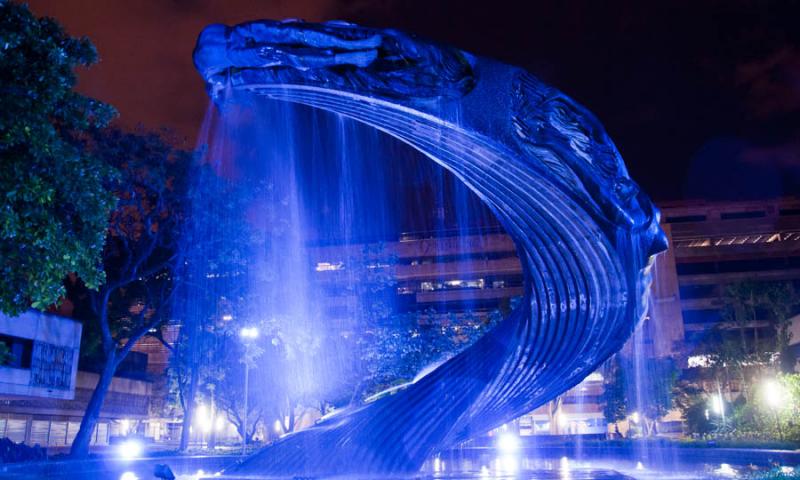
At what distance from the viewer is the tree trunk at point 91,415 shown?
2267cm

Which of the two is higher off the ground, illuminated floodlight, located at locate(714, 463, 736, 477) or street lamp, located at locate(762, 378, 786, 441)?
street lamp, located at locate(762, 378, 786, 441)

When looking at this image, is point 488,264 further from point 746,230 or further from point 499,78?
point 499,78

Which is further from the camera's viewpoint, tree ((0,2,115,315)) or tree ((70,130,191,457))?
tree ((70,130,191,457))

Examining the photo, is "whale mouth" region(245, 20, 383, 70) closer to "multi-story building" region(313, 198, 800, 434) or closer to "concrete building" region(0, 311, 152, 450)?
"concrete building" region(0, 311, 152, 450)

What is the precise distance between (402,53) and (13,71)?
8129 mm

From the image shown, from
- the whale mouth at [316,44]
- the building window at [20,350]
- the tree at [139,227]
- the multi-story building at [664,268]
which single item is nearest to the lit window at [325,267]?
the multi-story building at [664,268]

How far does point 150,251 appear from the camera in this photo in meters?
24.1

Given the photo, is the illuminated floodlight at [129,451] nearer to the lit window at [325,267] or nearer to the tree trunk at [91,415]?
the tree trunk at [91,415]

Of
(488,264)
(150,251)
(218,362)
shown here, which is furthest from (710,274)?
(150,251)

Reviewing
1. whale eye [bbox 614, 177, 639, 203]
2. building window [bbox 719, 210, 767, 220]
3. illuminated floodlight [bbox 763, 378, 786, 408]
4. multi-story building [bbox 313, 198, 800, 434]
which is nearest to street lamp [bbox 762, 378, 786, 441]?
illuminated floodlight [bbox 763, 378, 786, 408]

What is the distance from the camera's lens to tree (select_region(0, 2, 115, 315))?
11.2m

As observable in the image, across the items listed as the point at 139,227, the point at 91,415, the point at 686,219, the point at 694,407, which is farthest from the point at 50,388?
the point at 686,219

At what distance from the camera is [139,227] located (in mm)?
24469

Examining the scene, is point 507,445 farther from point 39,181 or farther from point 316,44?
point 316,44
